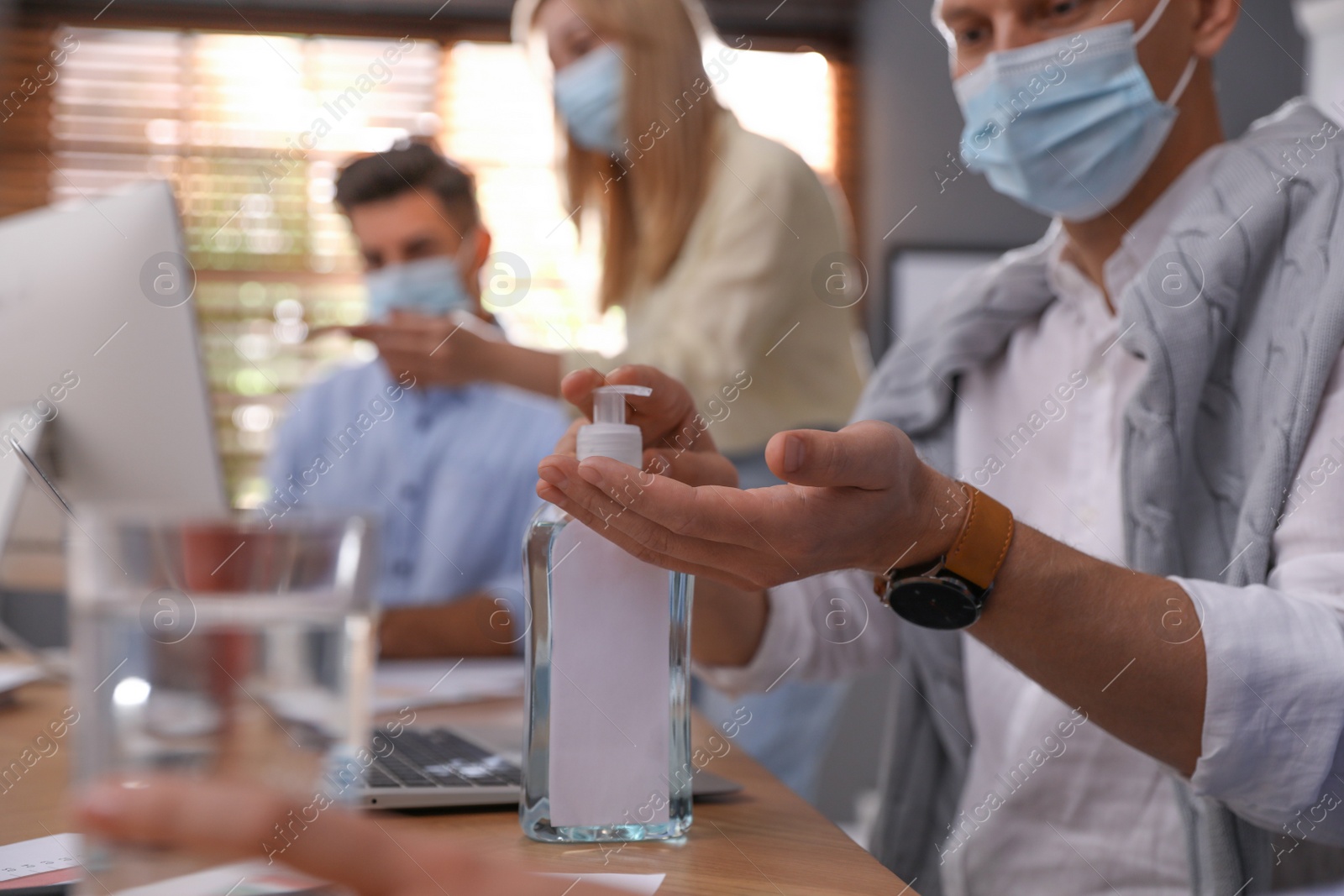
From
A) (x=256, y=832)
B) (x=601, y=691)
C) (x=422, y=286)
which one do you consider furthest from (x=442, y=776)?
(x=422, y=286)

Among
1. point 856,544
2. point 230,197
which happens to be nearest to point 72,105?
point 230,197

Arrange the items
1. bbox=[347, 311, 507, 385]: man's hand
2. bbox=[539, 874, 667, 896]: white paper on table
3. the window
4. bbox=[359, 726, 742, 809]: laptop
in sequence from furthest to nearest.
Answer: the window < bbox=[347, 311, 507, 385]: man's hand < bbox=[359, 726, 742, 809]: laptop < bbox=[539, 874, 667, 896]: white paper on table

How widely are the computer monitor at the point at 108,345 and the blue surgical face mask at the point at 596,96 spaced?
0.79 metres

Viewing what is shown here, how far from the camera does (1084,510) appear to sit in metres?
0.93

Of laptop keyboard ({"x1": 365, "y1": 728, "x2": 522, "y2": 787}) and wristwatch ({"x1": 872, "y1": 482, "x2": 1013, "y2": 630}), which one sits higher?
wristwatch ({"x1": 872, "y1": 482, "x2": 1013, "y2": 630})

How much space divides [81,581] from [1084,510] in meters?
0.76

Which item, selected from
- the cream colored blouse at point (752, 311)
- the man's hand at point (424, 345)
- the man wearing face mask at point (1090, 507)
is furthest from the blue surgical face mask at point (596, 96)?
the man wearing face mask at point (1090, 507)

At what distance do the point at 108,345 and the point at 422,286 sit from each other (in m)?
0.86

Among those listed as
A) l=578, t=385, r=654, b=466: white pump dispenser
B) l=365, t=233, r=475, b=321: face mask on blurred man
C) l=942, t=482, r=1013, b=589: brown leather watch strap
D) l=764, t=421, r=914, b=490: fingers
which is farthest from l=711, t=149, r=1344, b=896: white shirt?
l=365, t=233, r=475, b=321: face mask on blurred man

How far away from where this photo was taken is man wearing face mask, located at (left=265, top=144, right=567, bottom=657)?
1696mm

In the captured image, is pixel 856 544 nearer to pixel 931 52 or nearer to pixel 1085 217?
pixel 1085 217

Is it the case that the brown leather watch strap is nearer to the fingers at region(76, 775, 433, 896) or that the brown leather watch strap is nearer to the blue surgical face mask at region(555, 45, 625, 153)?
the fingers at region(76, 775, 433, 896)

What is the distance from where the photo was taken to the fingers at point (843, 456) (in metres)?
0.50

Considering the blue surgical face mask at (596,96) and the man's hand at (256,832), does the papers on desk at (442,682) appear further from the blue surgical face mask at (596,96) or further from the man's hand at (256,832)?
the blue surgical face mask at (596,96)
